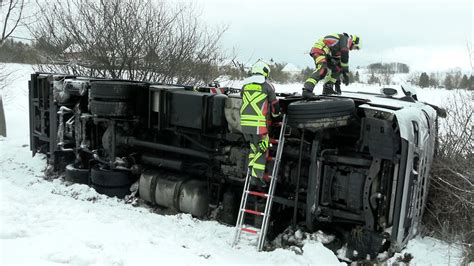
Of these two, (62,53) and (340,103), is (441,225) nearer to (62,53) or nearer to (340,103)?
(340,103)

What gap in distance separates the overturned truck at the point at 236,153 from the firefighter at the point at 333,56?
65cm

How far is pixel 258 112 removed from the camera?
5.32 meters

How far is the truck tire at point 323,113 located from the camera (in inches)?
195

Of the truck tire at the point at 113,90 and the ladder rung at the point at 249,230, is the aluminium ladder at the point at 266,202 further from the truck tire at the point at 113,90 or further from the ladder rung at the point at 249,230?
the truck tire at the point at 113,90

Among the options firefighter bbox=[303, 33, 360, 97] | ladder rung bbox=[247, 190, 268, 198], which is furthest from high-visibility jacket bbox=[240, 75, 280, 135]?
firefighter bbox=[303, 33, 360, 97]

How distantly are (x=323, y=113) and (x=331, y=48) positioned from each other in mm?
2341

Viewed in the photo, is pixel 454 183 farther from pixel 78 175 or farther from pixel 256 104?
pixel 78 175

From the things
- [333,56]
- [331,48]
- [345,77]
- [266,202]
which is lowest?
[266,202]

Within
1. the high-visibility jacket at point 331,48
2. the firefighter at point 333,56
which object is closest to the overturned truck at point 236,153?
A: the firefighter at point 333,56

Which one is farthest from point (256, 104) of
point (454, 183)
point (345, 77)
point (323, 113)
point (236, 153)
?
point (454, 183)

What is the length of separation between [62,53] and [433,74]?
14233mm

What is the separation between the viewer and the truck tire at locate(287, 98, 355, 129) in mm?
4965

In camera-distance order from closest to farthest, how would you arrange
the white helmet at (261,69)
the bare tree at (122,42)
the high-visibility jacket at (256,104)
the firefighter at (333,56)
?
the high-visibility jacket at (256,104) < the white helmet at (261,69) < the firefighter at (333,56) < the bare tree at (122,42)

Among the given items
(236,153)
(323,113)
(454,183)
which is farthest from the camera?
(236,153)
